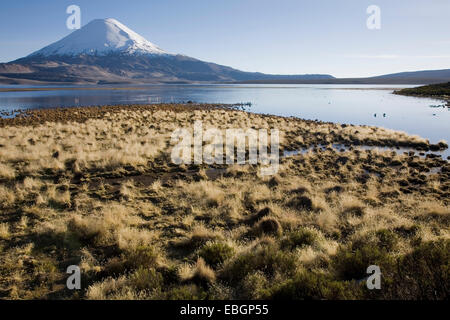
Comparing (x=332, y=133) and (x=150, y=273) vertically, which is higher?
(x=332, y=133)

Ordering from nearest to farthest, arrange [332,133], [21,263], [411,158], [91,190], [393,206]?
[21,263] → [393,206] → [91,190] → [411,158] → [332,133]

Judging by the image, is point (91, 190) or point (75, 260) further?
point (91, 190)

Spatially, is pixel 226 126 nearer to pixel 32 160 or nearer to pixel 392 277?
pixel 32 160

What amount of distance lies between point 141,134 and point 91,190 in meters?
12.8

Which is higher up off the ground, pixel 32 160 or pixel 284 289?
pixel 32 160

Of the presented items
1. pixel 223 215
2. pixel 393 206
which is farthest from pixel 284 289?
pixel 393 206

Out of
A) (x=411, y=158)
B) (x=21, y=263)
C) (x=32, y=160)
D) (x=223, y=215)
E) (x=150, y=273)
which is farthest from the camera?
(x=411, y=158)

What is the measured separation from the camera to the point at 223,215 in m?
9.22

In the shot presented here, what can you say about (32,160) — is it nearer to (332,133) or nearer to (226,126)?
(226,126)

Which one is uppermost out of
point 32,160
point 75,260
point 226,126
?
point 226,126

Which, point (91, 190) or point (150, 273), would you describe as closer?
point (150, 273)
